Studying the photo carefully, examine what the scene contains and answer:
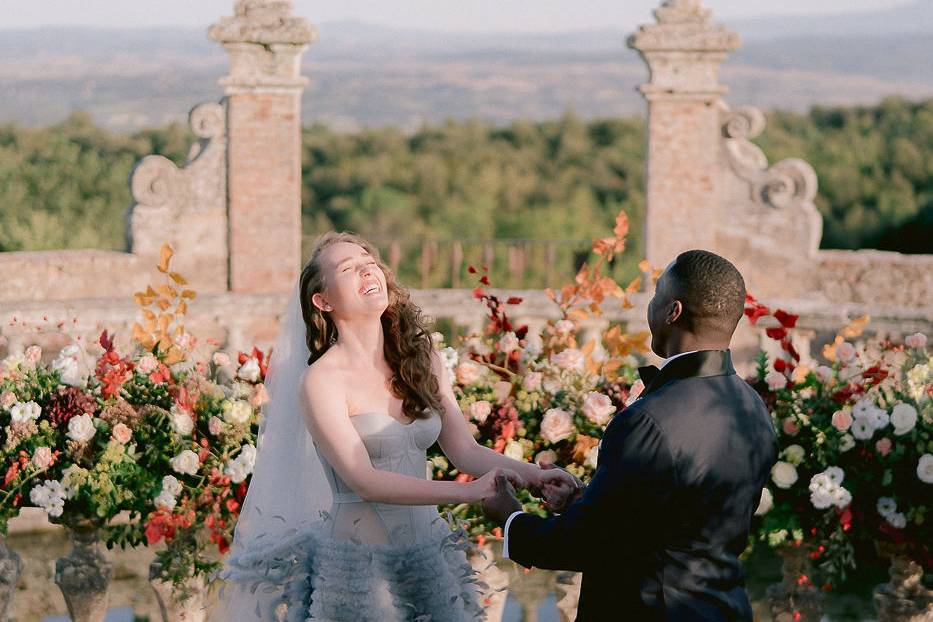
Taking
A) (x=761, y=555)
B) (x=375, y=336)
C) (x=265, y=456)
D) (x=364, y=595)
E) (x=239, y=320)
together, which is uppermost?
(x=375, y=336)

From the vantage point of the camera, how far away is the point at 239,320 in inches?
376

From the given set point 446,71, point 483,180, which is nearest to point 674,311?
point 483,180

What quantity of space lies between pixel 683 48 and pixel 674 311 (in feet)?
24.1

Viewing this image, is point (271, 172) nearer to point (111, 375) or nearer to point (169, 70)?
point (111, 375)

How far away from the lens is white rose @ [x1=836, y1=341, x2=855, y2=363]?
4.86 meters

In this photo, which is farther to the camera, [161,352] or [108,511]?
[161,352]

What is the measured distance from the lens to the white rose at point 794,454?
452 centimetres

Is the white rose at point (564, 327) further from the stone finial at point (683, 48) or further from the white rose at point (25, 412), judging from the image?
the stone finial at point (683, 48)

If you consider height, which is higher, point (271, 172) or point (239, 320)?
point (271, 172)

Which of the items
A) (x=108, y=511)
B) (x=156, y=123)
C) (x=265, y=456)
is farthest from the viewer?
(x=156, y=123)

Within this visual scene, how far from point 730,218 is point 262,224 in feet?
11.6

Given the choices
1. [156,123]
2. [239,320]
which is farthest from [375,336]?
[156,123]

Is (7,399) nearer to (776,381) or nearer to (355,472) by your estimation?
(355,472)

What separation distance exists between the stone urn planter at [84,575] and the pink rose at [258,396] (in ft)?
2.10
